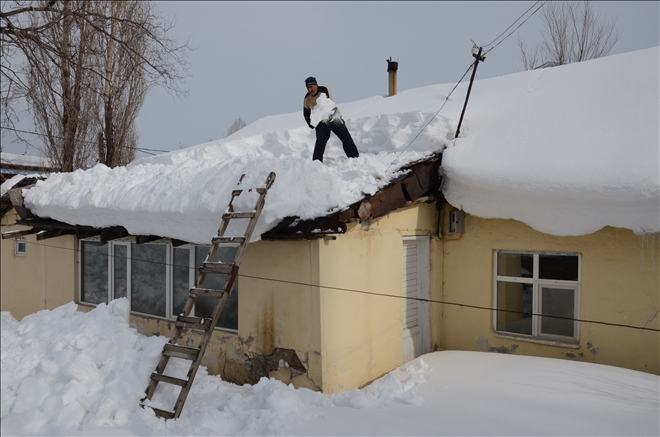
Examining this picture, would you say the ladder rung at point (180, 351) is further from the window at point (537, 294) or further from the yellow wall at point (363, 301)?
the window at point (537, 294)

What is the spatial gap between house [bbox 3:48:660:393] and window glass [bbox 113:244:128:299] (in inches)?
1.3

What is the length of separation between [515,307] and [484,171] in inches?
79.2

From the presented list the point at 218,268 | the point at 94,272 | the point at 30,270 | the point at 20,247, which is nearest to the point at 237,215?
the point at 218,268

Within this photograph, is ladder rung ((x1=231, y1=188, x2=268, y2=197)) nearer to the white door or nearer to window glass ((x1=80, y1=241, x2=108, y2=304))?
the white door

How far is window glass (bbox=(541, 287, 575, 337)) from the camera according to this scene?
21.5ft

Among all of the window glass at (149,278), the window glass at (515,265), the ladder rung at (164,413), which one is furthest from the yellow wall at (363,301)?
the window glass at (149,278)

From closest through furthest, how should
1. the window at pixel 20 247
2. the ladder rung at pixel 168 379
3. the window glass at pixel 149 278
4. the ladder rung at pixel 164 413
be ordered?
1. the ladder rung at pixel 164 413
2. the ladder rung at pixel 168 379
3. the window glass at pixel 149 278
4. the window at pixel 20 247

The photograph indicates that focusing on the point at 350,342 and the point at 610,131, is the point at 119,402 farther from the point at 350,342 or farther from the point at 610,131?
the point at 610,131

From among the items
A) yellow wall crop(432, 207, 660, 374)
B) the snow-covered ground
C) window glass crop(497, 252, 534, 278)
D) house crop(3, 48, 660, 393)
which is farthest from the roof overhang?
→ the snow-covered ground

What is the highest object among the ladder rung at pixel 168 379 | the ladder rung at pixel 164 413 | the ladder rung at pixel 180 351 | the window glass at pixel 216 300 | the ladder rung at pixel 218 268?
the ladder rung at pixel 218 268

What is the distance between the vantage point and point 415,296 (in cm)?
712

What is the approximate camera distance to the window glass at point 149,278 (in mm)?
7660

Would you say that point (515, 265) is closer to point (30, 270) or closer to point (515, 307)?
point (515, 307)

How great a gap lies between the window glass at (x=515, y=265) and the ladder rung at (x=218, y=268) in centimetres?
393
